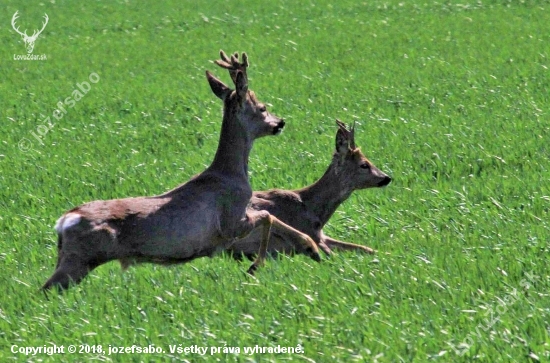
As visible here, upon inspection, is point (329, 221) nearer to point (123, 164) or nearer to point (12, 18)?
point (123, 164)

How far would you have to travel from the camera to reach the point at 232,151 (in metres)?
8.65

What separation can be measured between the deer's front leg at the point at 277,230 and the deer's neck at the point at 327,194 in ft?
2.64

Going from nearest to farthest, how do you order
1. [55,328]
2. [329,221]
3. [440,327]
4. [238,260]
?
[440,327] < [55,328] < [238,260] < [329,221]

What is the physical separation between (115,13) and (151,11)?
3.36 feet

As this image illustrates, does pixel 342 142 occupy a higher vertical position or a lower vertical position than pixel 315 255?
higher

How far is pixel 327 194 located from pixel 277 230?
1003 mm

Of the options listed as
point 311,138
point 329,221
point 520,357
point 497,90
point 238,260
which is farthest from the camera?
point 497,90

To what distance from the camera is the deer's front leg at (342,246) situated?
8352 mm

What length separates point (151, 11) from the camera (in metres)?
31.2

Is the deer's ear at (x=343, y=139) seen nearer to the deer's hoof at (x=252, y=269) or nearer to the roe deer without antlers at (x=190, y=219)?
the roe deer without antlers at (x=190, y=219)

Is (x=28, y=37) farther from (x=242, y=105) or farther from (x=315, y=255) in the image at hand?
(x=315, y=255)

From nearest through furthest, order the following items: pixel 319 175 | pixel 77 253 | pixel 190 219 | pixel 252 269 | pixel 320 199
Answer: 1. pixel 77 253
2. pixel 190 219
3. pixel 252 269
4. pixel 320 199
5. pixel 319 175

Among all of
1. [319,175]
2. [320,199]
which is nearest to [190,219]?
[320,199]

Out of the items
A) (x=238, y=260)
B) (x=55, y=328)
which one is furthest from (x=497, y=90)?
(x=55, y=328)
